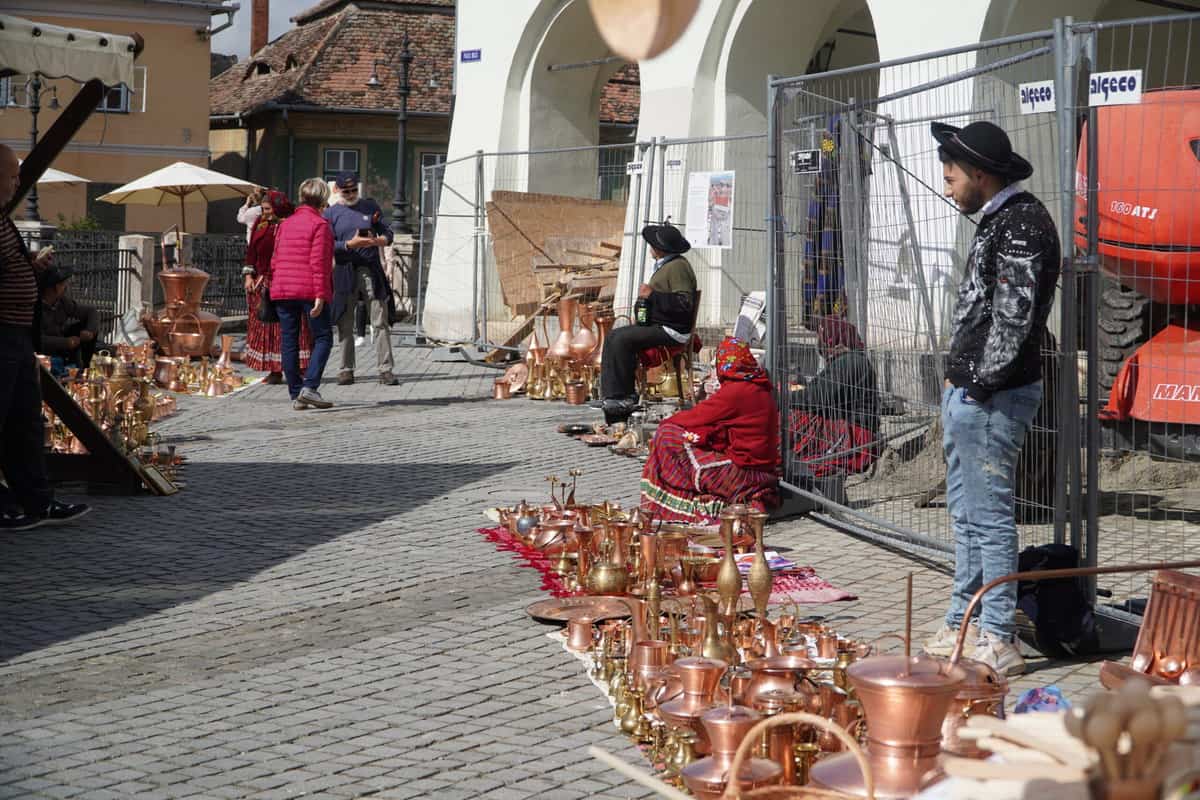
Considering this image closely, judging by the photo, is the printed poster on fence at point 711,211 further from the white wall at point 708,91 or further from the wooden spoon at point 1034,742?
the wooden spoon at point 1034,742

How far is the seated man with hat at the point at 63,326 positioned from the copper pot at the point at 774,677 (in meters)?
9.23

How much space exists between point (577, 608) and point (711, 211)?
7.21 metres

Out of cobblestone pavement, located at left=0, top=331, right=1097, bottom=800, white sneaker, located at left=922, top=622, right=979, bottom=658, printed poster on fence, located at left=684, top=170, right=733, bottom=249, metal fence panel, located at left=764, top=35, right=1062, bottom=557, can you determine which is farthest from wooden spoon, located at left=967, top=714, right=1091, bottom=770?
printed poster on fence, located at left=684, top=170, right=733, bottom=249

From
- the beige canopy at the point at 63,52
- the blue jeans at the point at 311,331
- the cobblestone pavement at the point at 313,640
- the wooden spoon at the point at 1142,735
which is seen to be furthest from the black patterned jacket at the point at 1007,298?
the blue jeans at the point at 311,331

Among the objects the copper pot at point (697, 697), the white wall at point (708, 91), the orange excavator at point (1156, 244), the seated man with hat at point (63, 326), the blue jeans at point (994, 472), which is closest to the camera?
the copper pot at point (697, 697)

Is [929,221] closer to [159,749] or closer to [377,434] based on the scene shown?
[159,749]

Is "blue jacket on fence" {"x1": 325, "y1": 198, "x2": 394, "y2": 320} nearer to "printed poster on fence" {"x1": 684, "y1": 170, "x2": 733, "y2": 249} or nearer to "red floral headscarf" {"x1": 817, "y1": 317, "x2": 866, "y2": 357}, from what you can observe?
"printed poster on fence" {"x1": 684, "y1": 170, "x2": 733, "y2": 249}

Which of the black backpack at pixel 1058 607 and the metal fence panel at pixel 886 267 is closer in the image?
the black backpack at pixel 1058 607

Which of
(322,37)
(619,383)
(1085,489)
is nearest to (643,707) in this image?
(1085,489)

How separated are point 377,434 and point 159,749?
7.60 meters

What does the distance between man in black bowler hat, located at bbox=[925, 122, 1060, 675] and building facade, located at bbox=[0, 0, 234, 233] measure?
127 ft

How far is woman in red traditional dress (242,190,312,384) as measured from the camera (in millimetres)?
14852

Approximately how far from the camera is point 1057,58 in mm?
5852

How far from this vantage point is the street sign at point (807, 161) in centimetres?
837
